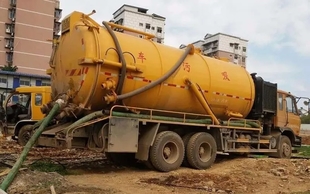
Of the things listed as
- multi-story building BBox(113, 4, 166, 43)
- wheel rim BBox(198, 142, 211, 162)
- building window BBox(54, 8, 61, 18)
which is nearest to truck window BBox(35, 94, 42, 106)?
wheel rim BBox(198, 142, 211, 162)

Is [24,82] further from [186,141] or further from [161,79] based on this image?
[161,79]

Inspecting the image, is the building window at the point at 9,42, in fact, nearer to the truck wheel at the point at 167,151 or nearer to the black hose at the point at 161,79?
the black hose at the point at 161,79

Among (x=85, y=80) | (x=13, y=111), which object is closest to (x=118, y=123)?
(x=85, y=80)

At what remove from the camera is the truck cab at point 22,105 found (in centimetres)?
1572

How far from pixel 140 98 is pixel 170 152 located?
1632mm

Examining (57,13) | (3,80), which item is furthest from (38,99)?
(57,13)

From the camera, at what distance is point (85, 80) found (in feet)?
29.2

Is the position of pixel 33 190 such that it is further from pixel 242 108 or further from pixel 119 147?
pixel 242 108

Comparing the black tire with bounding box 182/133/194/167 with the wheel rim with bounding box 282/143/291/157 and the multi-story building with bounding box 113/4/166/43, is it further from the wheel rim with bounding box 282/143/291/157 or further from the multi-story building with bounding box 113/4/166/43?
the multi-story building with bounding box 113/4/166/43

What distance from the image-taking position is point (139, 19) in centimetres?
7031

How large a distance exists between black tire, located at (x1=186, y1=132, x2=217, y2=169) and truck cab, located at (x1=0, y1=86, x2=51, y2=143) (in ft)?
23.7

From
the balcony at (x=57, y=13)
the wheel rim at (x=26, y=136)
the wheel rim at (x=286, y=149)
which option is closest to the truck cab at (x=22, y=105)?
the wheel rim at (x=26, y=136)

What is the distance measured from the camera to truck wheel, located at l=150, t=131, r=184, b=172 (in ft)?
31.1

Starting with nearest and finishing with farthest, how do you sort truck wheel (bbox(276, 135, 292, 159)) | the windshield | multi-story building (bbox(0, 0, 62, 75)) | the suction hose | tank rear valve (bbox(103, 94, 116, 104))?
1. the suction hose
2. tank rear valve (bbox(103, 94, 116, 104))
3. truck wheel (bbox(276, 135, 292, 159))
4. the windshield
5. multi-story building (bbox(0, 0, 62, 75))
